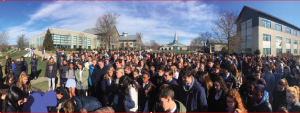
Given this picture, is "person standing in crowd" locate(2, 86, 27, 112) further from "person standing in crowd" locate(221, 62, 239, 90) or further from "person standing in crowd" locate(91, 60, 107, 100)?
"person standing in crowd" locate(221, 62, 239, 90)

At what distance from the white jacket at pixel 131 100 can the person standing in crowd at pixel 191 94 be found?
1152 mm

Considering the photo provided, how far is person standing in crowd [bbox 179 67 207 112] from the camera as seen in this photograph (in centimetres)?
307

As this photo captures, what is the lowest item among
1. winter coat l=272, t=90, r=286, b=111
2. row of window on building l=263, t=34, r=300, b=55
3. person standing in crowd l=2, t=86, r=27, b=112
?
winter coat l=272, t=90, r=286, b=111

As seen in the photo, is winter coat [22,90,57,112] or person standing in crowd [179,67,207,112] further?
person standing in crowd [179,67,207,112]

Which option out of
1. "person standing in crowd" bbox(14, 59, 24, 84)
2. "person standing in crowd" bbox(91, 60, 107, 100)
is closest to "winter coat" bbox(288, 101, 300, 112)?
"person standing in crowd" bbox(91, 60, 107, 100)

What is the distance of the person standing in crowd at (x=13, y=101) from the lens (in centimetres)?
286

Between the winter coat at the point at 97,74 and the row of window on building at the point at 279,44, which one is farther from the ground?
the row of window on building at the point at 279,44

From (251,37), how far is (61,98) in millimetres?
42587

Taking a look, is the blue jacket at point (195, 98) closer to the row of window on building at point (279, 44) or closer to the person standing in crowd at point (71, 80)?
the person standing in crowd at point (71, 80)

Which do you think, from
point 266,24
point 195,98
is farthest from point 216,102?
point 266,24

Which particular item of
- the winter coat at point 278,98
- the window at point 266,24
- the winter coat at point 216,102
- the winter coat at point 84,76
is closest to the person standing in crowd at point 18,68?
the winter coat at point 84,76

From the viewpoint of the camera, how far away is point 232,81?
13.6ft

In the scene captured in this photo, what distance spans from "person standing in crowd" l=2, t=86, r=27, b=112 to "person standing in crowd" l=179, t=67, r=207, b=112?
3677mm

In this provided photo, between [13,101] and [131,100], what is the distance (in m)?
2.53
